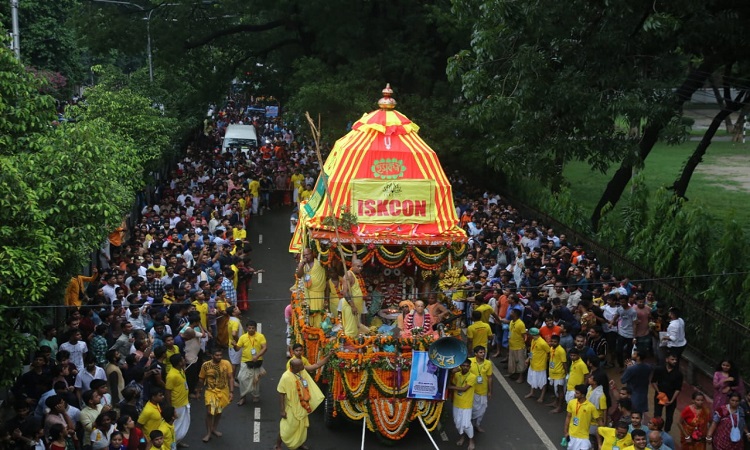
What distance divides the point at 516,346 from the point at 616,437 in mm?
5492

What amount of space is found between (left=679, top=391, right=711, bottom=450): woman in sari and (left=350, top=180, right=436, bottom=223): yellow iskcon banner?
4.82 m

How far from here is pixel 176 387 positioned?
45.2ft

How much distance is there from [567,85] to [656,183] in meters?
20.1

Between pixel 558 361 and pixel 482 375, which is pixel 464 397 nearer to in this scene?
pixel 482 375

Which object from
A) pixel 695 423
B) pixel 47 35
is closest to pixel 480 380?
pixel 695 423

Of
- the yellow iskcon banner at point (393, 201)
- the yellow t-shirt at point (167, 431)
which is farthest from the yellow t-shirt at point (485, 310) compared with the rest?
the yellow t-shirt at point (167, 431)

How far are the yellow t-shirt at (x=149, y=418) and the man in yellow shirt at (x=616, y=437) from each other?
5.41 m

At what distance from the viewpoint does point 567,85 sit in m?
19.5

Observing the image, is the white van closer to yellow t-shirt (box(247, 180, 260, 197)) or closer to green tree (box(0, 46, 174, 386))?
yellow t-shirt (box(247, 180, 260, 197))

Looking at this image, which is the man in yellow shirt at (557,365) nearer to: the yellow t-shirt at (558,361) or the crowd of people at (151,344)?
the yellow t-shirt at (558,361)

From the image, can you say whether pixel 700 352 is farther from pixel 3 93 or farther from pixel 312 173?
pixel 312 173

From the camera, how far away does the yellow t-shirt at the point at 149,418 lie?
41.5ft

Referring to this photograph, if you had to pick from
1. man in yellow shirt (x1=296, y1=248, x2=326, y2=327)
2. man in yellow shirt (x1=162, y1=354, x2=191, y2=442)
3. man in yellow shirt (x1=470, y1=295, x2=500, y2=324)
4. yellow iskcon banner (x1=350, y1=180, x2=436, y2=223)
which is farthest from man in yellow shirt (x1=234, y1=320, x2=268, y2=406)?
man in yellow shirt (x1=470, y1=295, x2=500, y2=324)

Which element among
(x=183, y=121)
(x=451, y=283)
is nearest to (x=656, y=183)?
(x=183, y=121)
